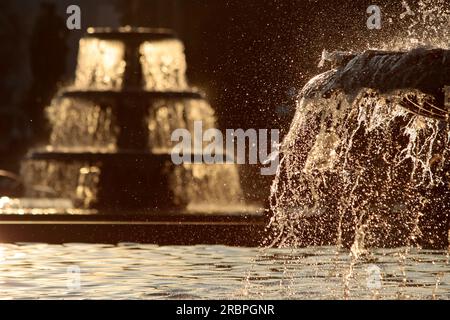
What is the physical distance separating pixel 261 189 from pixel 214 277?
1844 cm

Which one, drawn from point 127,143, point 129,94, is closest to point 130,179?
point 127,143

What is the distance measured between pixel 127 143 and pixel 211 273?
37.4ft

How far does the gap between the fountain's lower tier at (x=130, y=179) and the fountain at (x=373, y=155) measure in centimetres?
181

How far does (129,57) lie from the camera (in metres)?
24.4

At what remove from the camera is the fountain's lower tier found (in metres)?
22.0

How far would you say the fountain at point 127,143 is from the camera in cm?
2206

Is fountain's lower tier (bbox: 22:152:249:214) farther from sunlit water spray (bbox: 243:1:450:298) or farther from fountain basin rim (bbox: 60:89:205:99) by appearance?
sunlit water spray (bbox: 243:1:450:298)

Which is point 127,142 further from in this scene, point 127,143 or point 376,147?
point 376,147

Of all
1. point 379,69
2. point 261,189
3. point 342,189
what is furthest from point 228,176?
point 379,69

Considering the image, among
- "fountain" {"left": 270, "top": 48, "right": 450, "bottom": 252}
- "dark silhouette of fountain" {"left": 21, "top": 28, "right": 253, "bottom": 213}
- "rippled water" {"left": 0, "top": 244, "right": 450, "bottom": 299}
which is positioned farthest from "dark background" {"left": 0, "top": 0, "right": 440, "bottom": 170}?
"rippled water" {"left": 0, "top": 244, "right": 450, "bottom": 299}

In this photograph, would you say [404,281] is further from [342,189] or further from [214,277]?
[342,189]

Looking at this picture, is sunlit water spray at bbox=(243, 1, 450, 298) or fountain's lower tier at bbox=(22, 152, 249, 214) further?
fountain's lower tier at bbox=(22, 152, 249, 214)

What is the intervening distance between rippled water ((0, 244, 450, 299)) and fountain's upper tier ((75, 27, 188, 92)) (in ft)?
32.7

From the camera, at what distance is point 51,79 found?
54719mm
